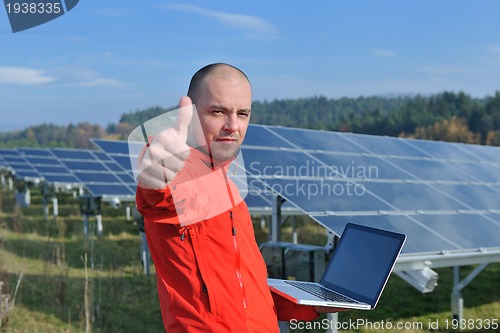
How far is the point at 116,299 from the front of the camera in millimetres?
8312

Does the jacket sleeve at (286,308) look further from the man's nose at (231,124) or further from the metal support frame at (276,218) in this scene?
the metal support frame at (276,218)

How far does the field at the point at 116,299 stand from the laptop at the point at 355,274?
7.97ft

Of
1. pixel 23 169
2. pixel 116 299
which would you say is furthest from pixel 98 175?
pixel 23 169

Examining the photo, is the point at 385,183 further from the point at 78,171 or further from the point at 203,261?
the point at 78,171

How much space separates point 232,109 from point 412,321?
6.48 meters

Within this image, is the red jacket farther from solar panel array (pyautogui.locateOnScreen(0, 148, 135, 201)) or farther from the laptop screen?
solar panel array (pyautogui.locateOnScreen(0, 148, 135, 201))

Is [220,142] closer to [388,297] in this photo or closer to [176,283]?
[176,283]

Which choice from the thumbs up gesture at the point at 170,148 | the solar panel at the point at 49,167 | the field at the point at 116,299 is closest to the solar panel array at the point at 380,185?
the field at the point at 116,299

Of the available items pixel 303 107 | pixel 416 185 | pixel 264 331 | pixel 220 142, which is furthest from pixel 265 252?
pixel 303 107

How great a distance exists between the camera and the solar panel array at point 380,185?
17.3 feet

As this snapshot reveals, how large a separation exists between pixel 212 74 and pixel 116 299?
7.15 meters

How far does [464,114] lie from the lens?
56375mm

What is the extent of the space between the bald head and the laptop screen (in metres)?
1.25

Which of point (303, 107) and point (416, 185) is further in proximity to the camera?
point (303, 107)
